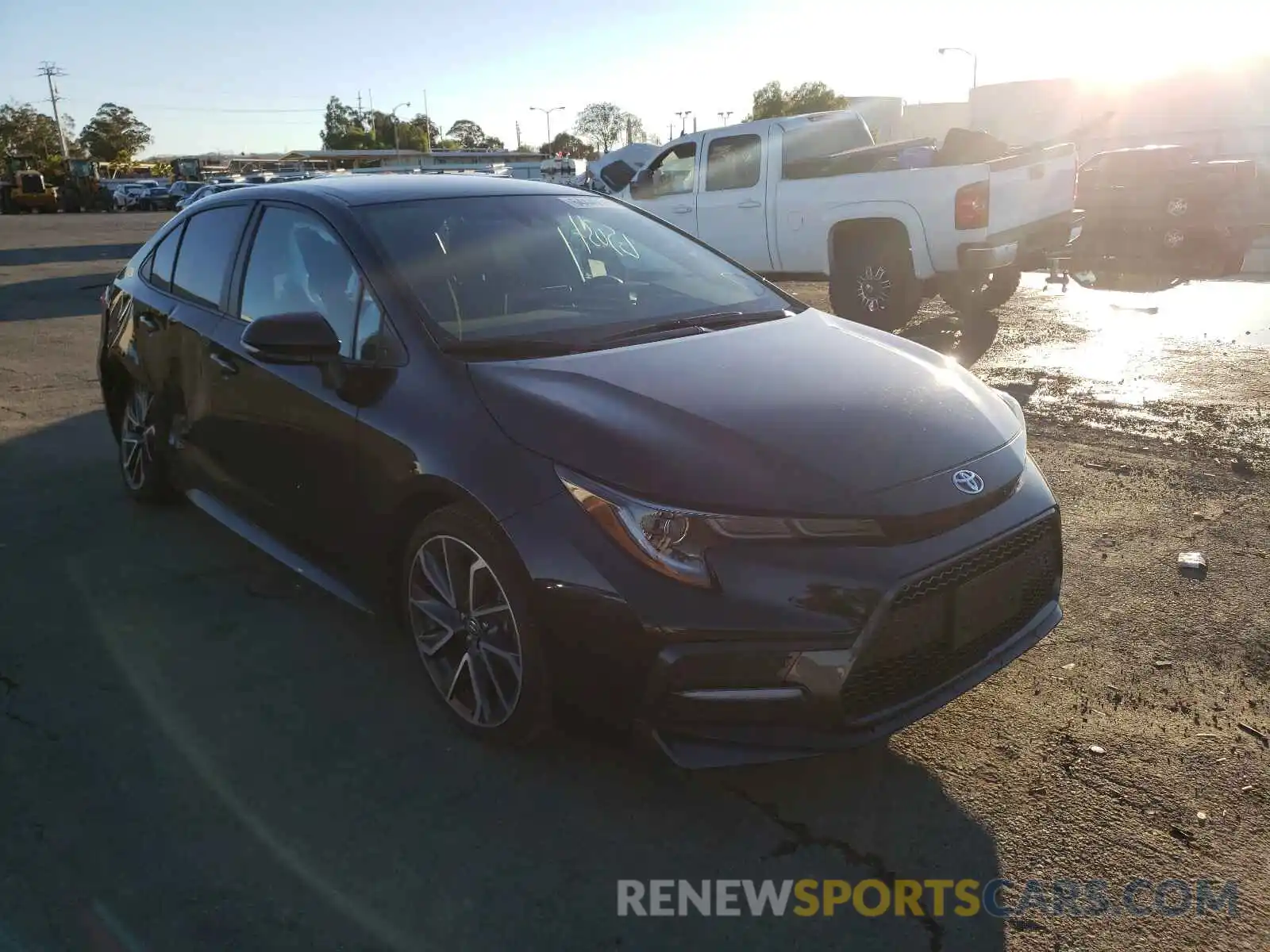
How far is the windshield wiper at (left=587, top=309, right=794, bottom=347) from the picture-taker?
11.4ft

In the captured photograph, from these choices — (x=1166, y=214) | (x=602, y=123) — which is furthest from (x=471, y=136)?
(x=1166, y=214)

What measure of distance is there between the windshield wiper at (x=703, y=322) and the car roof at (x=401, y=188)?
1.03 metres

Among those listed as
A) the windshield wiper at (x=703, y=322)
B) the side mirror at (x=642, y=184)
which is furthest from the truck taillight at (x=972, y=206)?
the windshield wiper at (x=703, y=322)

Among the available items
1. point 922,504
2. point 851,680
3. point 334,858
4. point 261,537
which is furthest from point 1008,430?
point 261,537

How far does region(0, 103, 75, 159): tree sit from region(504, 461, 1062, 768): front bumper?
387ft

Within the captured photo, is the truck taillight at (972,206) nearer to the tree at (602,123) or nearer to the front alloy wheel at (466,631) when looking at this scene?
the front alloy wheel at (466,631)

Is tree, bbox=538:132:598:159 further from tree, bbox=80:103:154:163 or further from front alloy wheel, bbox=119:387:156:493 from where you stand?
→ front alloy wheel, bbox=119:387:156:493

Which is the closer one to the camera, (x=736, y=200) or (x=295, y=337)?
(x=295, y=337)

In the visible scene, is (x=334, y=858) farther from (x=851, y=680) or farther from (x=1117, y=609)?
(x=1117, y=609)

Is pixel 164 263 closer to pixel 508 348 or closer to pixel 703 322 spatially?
pixel 508 348

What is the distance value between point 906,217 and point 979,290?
1179 millimetres

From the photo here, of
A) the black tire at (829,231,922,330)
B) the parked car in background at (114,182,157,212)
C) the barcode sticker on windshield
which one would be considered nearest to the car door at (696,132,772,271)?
the black tire at (829,231,922,330)

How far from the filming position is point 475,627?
305 cm

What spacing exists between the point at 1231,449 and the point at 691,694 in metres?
4.53
